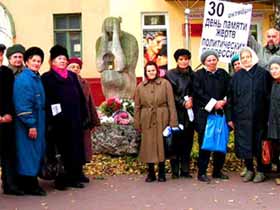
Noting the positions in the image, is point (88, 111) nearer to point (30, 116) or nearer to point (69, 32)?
point (30, 116)

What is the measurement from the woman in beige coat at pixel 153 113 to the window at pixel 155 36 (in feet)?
33.9

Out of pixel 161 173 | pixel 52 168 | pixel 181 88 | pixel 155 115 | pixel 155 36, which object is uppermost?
pixel 155 36

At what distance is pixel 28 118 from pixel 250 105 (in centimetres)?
291

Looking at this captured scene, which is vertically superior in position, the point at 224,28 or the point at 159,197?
the point at 224,28

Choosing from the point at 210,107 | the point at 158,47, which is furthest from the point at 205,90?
the point at 158,47

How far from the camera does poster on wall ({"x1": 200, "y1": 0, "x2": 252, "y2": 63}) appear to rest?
34.4 ft

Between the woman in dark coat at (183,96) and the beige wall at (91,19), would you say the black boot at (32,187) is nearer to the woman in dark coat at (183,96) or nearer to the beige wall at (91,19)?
the woman in dark coat at (183,96)

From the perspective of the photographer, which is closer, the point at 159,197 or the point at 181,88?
the point at 159,197

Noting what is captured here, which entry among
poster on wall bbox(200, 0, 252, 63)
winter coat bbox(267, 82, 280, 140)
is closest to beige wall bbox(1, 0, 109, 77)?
poster on wall bbox(200, 0, 252, 63)

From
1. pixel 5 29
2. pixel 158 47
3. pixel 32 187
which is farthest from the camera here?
pixel 5 29

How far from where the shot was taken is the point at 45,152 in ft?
26.0

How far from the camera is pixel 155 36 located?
18938 mm

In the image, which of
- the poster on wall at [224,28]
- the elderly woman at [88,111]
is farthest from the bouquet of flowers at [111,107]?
the poster on wall at [224,28]

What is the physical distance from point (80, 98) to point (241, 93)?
7.05 feet
